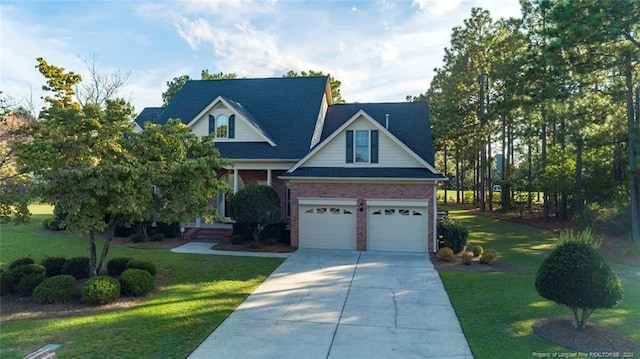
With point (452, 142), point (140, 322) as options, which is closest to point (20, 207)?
point (140, 322)

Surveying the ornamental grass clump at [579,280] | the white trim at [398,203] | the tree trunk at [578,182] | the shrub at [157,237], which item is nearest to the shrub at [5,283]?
the shrub at [157,237]

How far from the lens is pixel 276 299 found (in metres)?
10.2

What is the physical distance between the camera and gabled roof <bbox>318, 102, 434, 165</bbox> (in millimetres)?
19219

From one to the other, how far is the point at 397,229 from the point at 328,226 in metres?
3.03

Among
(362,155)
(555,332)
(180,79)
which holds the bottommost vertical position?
(555,332)

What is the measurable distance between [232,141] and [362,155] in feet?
24.3

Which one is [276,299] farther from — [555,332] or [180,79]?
[180,79]

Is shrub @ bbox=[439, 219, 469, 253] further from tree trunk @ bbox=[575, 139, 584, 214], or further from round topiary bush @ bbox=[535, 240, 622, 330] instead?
tree trunk @ bbox=[575, 139, 584, 214]

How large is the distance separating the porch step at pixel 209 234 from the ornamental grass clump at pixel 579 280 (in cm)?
1431

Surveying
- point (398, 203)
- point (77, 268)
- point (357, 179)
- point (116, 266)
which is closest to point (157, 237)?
point (116, 266)

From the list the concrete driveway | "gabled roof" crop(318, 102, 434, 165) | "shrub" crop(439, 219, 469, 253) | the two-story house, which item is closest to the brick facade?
the two-story house

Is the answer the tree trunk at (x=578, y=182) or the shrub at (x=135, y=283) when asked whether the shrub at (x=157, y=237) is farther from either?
the tree trunk at (x=578, y=182)

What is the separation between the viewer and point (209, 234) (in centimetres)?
1914

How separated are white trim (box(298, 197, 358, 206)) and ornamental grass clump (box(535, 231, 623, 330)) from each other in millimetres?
9201
